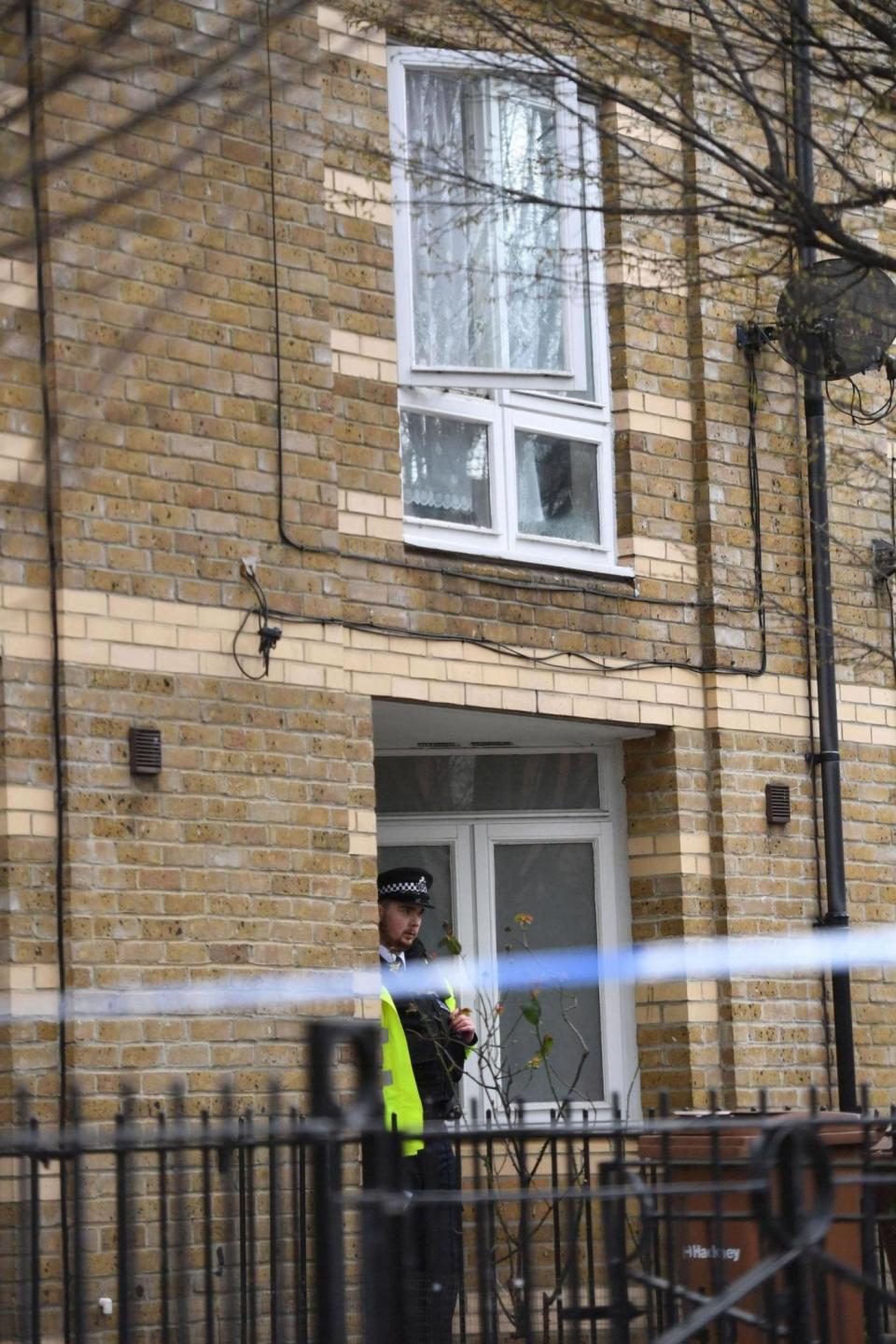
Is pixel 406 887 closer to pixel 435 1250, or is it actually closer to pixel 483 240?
pixel 435 1250

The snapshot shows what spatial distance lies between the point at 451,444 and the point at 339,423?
796 mm

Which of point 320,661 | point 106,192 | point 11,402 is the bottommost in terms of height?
point 320,661

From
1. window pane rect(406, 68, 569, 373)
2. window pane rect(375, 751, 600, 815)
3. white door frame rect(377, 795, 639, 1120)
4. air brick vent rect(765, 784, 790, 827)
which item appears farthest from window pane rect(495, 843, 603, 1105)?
window pane rect(406, 68, 569, 373)

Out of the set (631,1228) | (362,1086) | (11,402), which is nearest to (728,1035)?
(631,1228)

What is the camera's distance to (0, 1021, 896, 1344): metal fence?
4.80 m

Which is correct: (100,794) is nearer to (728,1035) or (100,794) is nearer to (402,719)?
(402,719)

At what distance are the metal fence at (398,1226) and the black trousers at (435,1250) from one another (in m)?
0.04

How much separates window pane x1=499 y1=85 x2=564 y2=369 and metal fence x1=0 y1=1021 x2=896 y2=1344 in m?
3.57

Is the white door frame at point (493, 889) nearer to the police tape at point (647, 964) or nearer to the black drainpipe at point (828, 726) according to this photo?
the police tape at point (647, 964)

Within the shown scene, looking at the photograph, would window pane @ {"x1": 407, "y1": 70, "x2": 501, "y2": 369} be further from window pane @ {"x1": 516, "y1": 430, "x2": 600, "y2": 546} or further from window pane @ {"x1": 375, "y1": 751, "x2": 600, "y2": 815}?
window pane @ {"x1": 375, "y1": 751, "x2": 600, "y2": 815}

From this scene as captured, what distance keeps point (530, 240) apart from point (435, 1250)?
5400mm

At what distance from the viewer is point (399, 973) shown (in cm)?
988

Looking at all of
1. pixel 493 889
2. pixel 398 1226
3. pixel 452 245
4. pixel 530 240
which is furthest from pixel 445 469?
pixel 398 1226

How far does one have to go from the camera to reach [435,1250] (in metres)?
7.34
